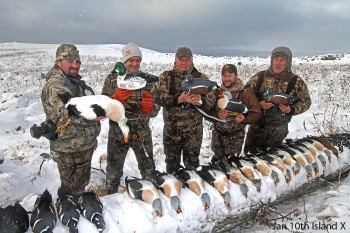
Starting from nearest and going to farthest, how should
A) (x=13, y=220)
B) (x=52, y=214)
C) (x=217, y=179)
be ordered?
1. (x=13, y=220)
2. (x=52, y=214)
3. (x=217, y=179)

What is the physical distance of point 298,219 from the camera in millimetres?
3295

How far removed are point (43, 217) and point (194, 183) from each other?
140 cm

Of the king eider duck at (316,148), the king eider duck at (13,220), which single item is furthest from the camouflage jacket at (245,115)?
the king eider duck at (13,220)

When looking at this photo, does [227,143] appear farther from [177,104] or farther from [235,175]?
[235,175]

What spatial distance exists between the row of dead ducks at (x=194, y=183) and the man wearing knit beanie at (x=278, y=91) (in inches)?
14.4

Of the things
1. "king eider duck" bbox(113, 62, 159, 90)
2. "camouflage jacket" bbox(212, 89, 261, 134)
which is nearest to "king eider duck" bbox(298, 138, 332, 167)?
"camouflage jacket" bbox(212, 89, 261, 134)

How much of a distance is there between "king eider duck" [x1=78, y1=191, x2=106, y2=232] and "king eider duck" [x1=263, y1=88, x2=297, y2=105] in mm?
2752

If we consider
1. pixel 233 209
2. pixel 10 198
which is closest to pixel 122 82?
pixel 233 209

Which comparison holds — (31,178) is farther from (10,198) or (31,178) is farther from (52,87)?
(52,87)

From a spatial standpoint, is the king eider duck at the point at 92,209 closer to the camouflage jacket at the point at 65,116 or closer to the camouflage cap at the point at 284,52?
the camouflage jacket at the point at 65,116

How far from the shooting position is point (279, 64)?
4516 mm

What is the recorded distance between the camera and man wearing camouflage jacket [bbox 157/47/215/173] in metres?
4.14

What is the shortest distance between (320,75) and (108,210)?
45.1 ft

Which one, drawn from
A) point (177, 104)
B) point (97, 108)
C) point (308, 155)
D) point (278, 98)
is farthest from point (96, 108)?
point (308, 155)
